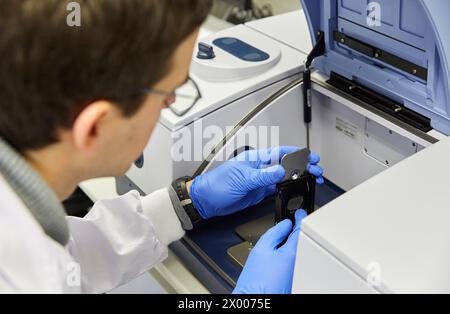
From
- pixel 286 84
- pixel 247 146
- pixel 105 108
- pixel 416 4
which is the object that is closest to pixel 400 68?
pixel 416 4

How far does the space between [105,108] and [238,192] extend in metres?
0.56

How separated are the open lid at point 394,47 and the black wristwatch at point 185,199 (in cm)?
45

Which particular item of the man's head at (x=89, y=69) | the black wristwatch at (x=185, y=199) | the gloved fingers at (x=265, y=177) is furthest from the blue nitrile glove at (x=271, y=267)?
the man's head at (x=89, y=69)

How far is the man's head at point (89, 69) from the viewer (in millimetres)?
625

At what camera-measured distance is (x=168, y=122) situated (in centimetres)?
117

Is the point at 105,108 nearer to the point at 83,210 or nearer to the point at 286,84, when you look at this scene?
the point at 286,84

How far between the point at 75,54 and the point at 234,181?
24.4 inches

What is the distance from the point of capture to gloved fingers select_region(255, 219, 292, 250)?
1032 mm

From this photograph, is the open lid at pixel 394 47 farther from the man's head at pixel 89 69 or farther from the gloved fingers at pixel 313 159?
the man's head at pixel 89 69

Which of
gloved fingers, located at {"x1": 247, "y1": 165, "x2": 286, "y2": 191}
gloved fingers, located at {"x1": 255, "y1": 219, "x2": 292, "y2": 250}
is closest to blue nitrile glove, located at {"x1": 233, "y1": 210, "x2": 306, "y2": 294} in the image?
gloved fingers, located at {"x1": 255, "y1": 219, "x2": 292, "y2": 250}

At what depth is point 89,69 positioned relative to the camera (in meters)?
0.65

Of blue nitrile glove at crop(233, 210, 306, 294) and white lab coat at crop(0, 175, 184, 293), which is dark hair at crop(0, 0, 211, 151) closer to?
white lab coat at crop(0, 175, 184, 293)

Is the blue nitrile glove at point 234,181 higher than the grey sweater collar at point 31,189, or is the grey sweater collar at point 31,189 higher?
the grey sweater collar at point 31,189

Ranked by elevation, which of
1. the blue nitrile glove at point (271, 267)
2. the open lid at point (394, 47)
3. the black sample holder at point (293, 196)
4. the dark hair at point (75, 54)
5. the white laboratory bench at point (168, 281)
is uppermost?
the dark hair at point (75, 54)
